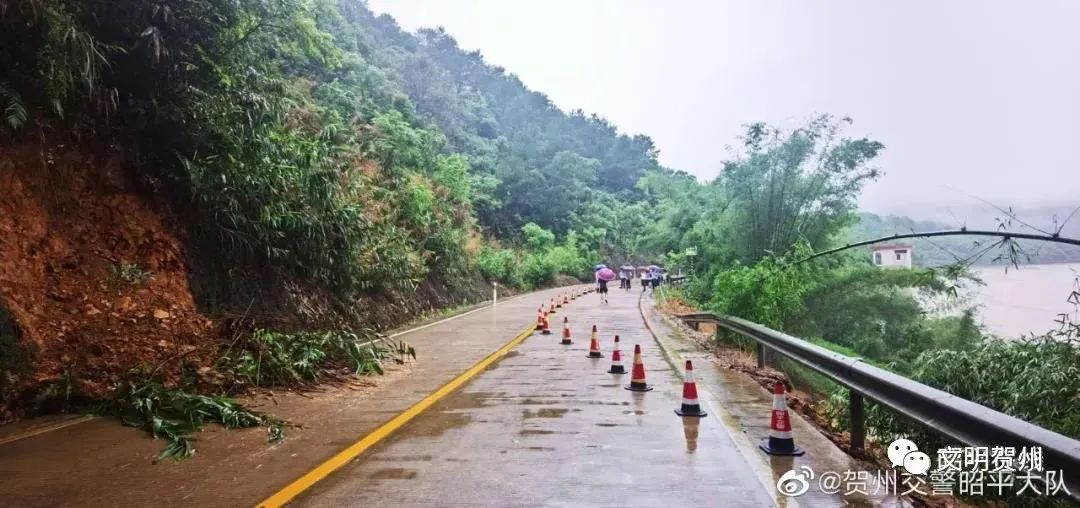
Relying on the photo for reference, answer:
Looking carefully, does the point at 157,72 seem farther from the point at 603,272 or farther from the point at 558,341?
the point at 603,272

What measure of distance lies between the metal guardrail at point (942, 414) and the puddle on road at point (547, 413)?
2.72 m

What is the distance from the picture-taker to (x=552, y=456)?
5.83m

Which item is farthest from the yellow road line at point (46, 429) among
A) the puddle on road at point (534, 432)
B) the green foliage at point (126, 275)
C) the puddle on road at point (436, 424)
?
the puddle on road at point (534, 432)

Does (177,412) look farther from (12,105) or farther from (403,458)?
(12,105)

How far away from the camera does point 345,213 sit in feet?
46.7

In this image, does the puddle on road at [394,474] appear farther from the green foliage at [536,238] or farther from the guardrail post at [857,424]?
the green foliage at [536,238]

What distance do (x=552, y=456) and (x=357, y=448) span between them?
1.70 m

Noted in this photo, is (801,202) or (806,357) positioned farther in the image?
(801,202)

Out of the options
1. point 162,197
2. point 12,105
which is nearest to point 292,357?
point 162,197

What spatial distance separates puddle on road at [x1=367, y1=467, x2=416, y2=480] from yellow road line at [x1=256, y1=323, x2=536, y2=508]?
0.37 meters

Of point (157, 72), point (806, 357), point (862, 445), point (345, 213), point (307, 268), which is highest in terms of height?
point (157, 72)

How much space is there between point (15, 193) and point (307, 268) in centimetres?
583

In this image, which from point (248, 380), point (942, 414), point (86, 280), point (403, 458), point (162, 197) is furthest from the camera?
point (162, 197)

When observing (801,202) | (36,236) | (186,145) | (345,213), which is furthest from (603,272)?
(36,236)
